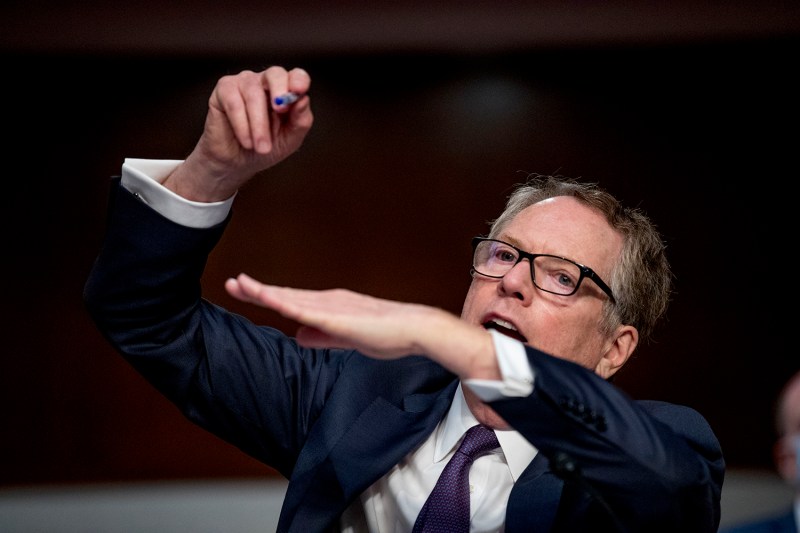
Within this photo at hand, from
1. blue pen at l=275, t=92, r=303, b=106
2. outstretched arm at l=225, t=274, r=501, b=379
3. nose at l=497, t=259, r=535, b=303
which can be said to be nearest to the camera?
outstretched arm at l=225, t=274, r=501, b=379

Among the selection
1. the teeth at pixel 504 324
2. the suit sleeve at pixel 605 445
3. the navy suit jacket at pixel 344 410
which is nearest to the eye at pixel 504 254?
the teeth at pixel 504 324

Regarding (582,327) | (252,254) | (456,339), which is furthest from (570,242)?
(252,254)

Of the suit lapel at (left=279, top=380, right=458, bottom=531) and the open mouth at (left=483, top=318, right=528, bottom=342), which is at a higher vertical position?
the open mouth at (left=483, top=318, right=528, bottom=342)

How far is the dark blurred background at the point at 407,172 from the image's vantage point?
3.57 metres

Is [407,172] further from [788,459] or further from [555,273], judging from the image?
[788,459]

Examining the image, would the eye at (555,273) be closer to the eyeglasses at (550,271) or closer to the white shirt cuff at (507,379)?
the eyeglasses at (550,271)

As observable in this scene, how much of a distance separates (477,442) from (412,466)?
0.41 feet

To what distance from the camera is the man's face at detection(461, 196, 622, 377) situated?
1.58 m

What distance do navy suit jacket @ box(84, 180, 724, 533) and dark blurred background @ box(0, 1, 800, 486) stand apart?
199cm

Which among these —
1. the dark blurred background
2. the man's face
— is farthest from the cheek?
the dark blurred background

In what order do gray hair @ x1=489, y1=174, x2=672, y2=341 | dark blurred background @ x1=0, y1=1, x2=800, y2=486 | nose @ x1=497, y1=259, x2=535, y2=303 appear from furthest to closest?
dark blurred background @ x1=0, y1=1, x2=800, y2=486 < gray hair @ x1=489, y1=174, x2=672, y2=341 < nose @ x1=497, y1=259, x2=535, y2=303

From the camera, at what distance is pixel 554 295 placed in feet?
5.28

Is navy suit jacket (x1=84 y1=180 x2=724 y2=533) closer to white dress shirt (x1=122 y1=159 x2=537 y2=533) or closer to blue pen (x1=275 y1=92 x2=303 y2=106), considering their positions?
white dress shirt (x1=122 y1=159 x2=537 y2=533)

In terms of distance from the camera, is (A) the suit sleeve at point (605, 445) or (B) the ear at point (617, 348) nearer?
(A) the suit sleeve at point (605, 445)
